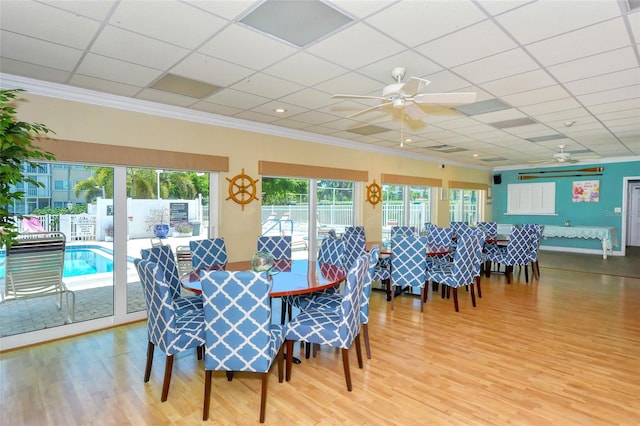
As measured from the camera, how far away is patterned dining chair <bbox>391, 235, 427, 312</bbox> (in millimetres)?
4512

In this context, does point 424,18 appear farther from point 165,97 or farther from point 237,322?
point 165,97

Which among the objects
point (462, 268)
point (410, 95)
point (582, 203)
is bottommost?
point (462, 268)

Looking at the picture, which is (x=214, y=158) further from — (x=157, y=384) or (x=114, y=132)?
(x=157, y=384)

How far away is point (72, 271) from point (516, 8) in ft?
16.0

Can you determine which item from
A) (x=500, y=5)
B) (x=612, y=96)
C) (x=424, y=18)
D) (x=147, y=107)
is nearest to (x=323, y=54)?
(x=424, y=18)

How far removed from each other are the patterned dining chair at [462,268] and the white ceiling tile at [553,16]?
2.63 meters

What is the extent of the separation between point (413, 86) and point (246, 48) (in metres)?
1.38

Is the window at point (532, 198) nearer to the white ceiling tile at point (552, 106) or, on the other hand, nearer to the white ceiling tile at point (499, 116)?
the white ceiling tile at point (499, 116)

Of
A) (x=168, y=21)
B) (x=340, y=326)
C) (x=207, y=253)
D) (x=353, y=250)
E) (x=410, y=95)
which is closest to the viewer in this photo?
(x=168, y=21)

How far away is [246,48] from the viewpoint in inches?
111

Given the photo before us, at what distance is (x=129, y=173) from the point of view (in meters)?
4.25

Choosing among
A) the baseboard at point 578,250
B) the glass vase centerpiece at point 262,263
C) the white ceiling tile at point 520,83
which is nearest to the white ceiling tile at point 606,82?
the white ceiling tile at point 520,83

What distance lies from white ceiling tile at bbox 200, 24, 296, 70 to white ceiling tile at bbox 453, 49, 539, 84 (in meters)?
1.62

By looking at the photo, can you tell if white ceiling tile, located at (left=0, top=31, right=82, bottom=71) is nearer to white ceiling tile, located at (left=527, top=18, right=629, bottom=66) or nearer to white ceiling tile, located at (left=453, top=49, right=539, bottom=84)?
white ceiling tile, located at (left=453, top=49, right=539, bottom=84)
